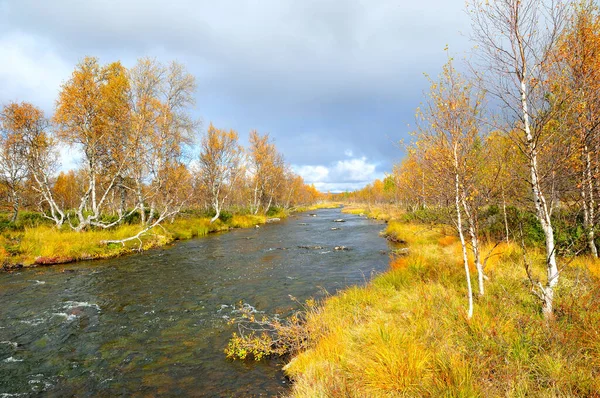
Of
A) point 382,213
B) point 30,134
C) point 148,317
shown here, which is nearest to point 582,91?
point 148,317

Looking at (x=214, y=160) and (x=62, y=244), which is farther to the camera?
(x=214, y=160)

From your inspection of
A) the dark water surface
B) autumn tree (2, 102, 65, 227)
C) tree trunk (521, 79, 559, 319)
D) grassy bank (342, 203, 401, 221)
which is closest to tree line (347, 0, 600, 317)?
tree trunk (521, 79, 559, 319)

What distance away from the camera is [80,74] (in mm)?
19281

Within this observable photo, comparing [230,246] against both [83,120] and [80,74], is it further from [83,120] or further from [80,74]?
[80,74]

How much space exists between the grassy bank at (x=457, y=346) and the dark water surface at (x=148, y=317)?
1.50 meters

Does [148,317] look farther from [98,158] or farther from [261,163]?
[261,163]

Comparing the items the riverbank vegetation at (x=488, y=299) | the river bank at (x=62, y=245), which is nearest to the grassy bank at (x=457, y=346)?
the riverbank vegetation at (x=488, y=299)

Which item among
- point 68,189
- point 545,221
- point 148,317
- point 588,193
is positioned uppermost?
point 68,189

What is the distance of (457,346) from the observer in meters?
4.91

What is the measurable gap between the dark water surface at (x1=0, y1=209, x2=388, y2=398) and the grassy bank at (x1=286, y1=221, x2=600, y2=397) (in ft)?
4.92

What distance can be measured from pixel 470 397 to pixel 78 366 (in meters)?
8.15

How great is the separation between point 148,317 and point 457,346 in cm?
909

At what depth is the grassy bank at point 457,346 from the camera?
3.92 metres

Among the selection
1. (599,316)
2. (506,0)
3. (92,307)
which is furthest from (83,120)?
(599,316)
